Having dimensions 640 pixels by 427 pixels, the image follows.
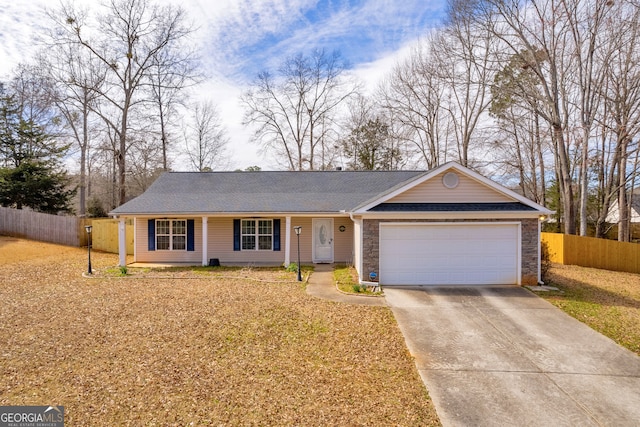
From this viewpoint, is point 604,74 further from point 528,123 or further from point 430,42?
point 430,42

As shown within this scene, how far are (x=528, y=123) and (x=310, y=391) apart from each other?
83.1 ft

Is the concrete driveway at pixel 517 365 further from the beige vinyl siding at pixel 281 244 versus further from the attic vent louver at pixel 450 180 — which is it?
the beige vinyl siding at pixel 281 244

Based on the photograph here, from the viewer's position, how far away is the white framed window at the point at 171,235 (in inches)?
579

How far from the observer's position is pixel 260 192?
51.3 ft

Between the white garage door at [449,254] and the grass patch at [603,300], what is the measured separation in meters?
1.49

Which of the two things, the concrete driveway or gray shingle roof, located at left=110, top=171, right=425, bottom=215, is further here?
gray shingle roof, located at left=110, top=171, right=425, bottom=215

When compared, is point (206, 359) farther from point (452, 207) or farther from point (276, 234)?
point (276, 234)

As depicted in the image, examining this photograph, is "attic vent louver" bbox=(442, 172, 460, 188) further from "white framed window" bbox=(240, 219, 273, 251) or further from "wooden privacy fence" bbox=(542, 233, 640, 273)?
"wooden privacy fence" bbox=(542, 233, 640, 273)

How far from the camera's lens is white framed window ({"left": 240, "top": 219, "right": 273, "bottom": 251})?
14773mm

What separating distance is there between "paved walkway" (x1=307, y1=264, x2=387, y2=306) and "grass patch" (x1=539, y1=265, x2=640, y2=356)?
488cm

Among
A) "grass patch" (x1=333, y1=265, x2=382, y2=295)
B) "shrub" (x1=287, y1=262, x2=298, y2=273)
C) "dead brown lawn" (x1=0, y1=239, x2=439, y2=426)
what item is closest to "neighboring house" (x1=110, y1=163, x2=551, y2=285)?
"grass patch" (x1=333, y1=265, x2=382, y2=295)

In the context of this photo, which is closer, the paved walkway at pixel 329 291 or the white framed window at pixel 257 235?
the paved walkway at pixel 329 291

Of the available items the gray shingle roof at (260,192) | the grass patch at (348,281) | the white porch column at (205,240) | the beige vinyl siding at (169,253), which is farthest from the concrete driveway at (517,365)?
the beige vinyl siding at (169,253)

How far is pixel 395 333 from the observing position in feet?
22.2
